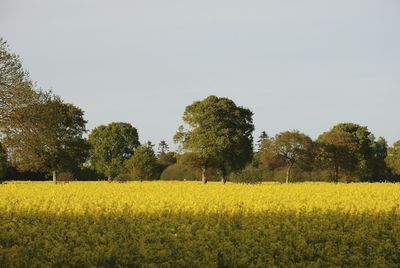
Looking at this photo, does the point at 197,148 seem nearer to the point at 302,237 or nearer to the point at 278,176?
the point at 278,176

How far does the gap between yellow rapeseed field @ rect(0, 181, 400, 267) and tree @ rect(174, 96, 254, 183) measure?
3763 cm

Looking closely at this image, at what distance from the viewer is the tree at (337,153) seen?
7475cm

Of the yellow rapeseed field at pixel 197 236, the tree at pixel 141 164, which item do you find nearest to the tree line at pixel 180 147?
the tree at pixel 141 164

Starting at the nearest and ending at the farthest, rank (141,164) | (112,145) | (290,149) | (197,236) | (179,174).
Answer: (197,236) < (290,149) < (141,164) < (179,174) < (112,145)

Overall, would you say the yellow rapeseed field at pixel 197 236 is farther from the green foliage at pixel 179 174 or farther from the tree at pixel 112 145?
the tree at pixel 112 145

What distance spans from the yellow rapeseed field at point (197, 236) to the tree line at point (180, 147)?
73.0 ft

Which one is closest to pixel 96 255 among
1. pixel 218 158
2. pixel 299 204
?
pixel 299 204

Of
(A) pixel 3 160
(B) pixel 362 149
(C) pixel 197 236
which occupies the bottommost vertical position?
(C) pixel 197 236

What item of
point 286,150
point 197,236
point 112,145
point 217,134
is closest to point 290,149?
point 286,150

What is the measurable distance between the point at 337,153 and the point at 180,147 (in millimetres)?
27627

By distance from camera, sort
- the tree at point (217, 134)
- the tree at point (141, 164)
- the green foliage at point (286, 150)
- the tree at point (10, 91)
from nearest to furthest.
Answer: the tree at point (10, 91), the tree at point (217, 134), the green foliage at point (286, 150), the tree at point (141, 164)

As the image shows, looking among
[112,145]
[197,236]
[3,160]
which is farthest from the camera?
[112,145]

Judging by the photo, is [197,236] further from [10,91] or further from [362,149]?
[362,149]

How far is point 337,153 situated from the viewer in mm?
76375
